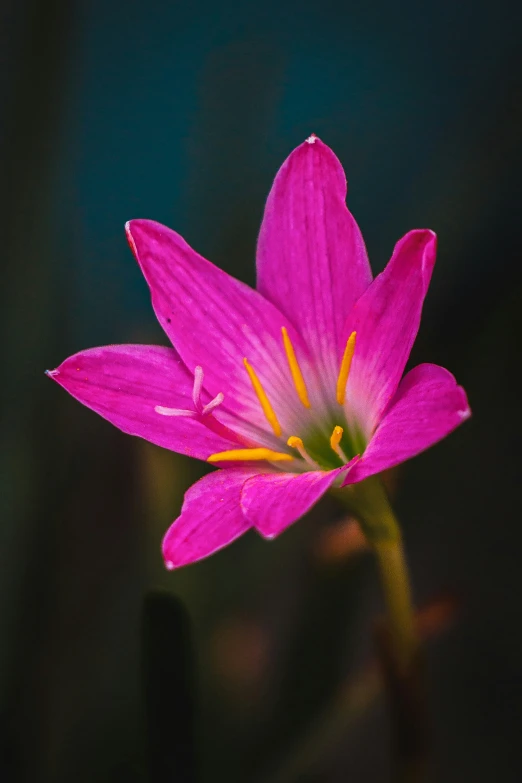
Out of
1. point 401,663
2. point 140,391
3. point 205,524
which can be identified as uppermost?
point 140,391

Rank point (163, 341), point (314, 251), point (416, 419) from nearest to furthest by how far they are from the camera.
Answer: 1. point (416, 419)
2. point (314, 251)
3. point (163, 341)

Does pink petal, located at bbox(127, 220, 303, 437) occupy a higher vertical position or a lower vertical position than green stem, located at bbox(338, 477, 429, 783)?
higher

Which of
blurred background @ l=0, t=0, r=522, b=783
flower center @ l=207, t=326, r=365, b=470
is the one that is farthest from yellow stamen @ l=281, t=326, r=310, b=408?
blurred background @ l=0, t=0, r=522, b=783

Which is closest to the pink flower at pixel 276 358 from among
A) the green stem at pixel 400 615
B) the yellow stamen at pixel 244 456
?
the yellow stamen at pixel 244 456

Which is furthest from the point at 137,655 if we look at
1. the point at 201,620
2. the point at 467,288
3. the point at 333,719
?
the point at 467,288

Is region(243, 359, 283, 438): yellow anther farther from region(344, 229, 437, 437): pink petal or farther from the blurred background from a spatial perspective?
the blurred background

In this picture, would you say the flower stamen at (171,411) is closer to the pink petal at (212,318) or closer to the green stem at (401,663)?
the pink petal at (212,318)

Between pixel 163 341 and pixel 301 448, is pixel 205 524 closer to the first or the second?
pixel 301 448

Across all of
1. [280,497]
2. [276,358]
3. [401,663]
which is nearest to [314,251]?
[276,358]
